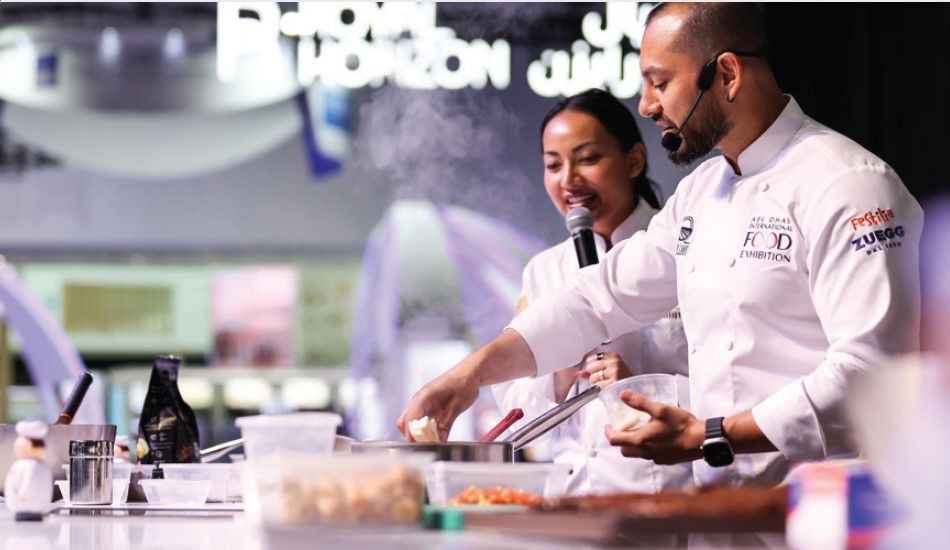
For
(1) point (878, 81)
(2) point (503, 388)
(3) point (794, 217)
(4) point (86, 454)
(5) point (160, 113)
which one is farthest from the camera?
(5) point (160, 113)

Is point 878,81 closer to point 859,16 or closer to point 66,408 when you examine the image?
point 859,16

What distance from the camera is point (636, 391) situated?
179 centimetres

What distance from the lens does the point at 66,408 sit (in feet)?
6.49

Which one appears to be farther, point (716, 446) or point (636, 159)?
point (636, 159)

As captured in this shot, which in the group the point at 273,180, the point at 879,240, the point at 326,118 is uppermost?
the point at 326,118

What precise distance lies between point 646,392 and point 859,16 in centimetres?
362

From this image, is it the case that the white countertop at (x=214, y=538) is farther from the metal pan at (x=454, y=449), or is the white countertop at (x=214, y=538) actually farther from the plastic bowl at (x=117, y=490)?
the plastic bowl at (x=117, y=490)

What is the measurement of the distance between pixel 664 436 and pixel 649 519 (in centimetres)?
59

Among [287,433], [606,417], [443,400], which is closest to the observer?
[287,433]

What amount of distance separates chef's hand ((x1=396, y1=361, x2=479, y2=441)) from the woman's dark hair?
88 centimetres

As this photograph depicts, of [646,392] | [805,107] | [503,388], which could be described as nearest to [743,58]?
[646,392]

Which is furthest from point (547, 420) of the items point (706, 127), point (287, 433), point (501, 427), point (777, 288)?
point (287, 433)

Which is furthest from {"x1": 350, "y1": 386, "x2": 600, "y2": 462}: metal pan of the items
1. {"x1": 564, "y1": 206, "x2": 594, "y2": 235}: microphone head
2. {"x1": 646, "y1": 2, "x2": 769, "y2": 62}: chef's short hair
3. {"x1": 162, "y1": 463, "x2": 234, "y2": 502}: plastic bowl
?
{"x1": 564, "y1": 206, "x2": 594, "y2": 235}: microphone head

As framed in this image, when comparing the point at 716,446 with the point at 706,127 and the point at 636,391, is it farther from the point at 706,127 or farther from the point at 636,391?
the point at 706,127
